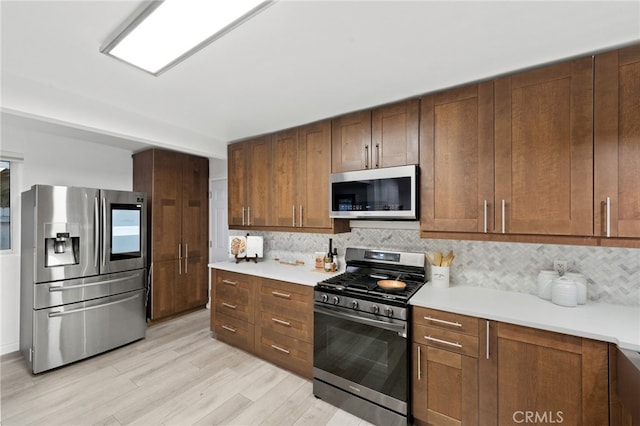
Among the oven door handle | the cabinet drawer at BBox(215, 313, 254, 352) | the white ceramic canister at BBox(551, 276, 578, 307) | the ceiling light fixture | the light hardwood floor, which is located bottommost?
the light hardwood floor

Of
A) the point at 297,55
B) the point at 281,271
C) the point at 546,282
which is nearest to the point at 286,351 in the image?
the point at 281,271

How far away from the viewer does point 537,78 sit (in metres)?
1.72

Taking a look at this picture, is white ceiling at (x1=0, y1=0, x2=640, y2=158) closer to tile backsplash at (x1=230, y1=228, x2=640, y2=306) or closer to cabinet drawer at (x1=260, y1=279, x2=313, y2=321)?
tile backsplash at (x1=230, y1=228, x2=640, y2=306)

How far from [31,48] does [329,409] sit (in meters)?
3.13

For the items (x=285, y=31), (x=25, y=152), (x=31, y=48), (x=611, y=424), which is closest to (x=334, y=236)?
(x=285, y=31)

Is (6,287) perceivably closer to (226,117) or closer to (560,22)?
(226,117)

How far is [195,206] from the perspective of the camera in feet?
13.6

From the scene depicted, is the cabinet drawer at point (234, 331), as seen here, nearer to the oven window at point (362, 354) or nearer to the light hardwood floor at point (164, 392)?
the light hardwood floor at point (164, 392)

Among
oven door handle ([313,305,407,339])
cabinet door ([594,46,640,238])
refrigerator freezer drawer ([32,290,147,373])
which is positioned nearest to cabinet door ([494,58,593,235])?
cabinet door ([594,46,640,238])

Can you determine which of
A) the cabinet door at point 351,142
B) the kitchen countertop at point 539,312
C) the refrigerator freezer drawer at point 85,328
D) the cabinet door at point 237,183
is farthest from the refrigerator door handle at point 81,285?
the cabinet door at point 351,142

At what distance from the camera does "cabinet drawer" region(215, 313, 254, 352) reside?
287 centimetres

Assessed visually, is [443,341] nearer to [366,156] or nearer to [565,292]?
[565,292]

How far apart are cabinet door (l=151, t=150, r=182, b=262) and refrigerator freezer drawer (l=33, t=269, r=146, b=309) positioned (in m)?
0.51

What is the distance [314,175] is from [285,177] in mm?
391
